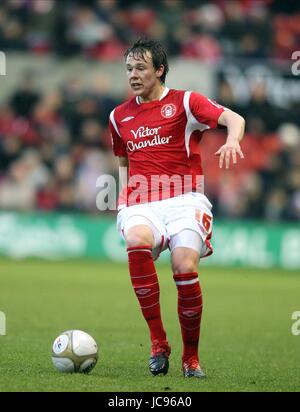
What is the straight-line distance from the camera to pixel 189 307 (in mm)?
6598

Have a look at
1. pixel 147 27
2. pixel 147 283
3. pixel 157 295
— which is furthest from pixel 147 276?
pixel 147 27

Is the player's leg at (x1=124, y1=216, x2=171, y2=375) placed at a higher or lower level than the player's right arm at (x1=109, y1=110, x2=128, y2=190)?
lower

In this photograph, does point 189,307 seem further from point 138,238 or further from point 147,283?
point 138,238

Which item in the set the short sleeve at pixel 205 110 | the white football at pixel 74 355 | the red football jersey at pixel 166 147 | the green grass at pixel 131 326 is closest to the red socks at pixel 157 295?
the green grass at pixel 131 326

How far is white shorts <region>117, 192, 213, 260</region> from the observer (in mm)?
6637

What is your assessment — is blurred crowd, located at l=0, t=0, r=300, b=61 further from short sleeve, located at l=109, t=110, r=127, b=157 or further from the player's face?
the player's face

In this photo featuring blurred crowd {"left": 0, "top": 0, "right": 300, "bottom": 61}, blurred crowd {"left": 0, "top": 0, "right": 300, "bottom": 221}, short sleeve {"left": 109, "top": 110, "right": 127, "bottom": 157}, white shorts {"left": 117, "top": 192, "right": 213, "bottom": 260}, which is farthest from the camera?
blurred crowd {"left": 0, "top": 0, "right": 300, "bottom": 61}

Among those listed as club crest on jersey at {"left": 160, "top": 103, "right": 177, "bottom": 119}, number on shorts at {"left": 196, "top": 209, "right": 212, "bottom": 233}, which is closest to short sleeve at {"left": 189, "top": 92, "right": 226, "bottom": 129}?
club crest on jersey at {"left": 160, "top": 103, "right": 177, "bottom": 119}

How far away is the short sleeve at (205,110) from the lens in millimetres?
6730

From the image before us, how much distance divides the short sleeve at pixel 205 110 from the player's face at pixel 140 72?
335mm

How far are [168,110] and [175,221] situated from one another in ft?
2.74

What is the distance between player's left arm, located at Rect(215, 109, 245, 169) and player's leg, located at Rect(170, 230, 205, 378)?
24.7 inches

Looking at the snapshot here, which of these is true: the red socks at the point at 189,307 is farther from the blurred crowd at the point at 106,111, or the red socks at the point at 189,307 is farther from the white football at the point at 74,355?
the blurred crowd at the point at 106,111

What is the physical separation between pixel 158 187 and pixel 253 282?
9046 mm
